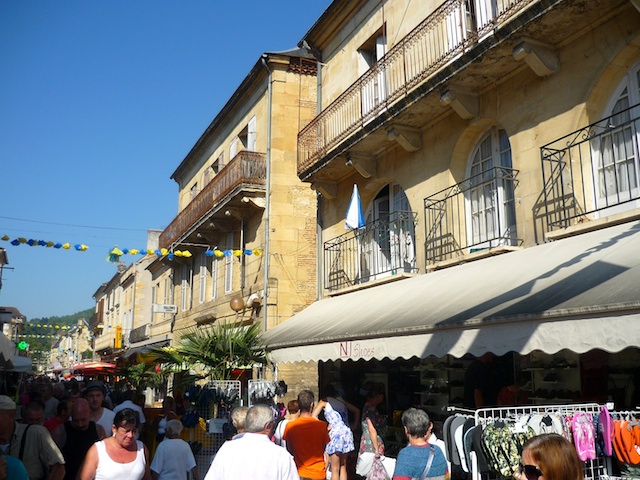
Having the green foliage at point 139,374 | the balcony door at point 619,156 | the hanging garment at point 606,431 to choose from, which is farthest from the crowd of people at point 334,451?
the green foliage at point 139,374

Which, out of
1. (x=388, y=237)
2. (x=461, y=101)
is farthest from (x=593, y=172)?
(x=388, y=237)

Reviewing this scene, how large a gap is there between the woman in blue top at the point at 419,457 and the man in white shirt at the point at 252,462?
92cm

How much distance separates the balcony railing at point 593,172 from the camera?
754 cm

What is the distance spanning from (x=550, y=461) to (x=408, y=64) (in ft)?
30.7

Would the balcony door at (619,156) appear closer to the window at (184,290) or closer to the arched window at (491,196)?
the arched window at (491,196)

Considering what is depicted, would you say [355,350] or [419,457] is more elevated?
[355,350]

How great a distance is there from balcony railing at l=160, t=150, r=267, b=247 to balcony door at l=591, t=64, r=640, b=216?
1098cm

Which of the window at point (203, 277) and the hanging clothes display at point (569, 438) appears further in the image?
the window at point (203, 277)

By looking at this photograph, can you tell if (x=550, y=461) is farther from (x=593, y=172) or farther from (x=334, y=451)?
(x=593, y=172)

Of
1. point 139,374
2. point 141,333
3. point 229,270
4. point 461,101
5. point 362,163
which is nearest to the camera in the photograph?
point 461,101

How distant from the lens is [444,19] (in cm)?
1015

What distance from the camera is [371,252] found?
12656 mm

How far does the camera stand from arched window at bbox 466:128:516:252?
927 cm

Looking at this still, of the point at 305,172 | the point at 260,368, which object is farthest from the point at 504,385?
the point at 260,368
